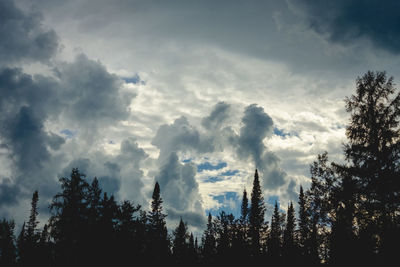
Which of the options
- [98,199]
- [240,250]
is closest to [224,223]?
[240,250]

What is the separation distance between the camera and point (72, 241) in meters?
28.8

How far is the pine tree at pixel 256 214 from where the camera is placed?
6431 cm

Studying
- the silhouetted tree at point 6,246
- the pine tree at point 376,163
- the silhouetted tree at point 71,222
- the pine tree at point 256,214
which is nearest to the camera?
the pine tree at point 376,163

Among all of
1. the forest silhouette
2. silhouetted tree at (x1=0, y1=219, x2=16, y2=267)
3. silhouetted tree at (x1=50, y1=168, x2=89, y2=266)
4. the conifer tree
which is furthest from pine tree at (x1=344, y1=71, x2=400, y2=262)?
silhouetted tree at (x1=0, y1=219, x2=16, y2=267)

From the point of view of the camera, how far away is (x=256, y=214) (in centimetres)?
7012

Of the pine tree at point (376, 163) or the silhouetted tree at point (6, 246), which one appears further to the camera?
the silhouetted tree at point (6, 246)

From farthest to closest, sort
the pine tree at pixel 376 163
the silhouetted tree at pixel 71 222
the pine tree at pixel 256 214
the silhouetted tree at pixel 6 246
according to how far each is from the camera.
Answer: the pine tree at pixel 256 214 < the silhouetted tree at pixel 6 246 < the silhouetted tree at pixel 71 222 < the pine tree at pixel 376 163

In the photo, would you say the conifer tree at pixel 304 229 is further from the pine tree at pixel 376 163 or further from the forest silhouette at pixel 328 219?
the pine tree at pixel 376 163

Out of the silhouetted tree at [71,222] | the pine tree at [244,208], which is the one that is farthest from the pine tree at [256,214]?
the silhouetted tree at [71,222]

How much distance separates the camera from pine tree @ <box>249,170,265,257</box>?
64312mm

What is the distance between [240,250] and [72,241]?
23612 mm

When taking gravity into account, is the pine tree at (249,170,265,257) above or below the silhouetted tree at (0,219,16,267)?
above

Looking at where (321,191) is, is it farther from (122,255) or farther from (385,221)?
(122,255)

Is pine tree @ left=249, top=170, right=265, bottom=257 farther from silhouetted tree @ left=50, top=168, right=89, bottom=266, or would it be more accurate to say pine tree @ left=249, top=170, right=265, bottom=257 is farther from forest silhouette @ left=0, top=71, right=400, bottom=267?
silhouetted tree @ left=50, top=168, right=89, bottom=266
